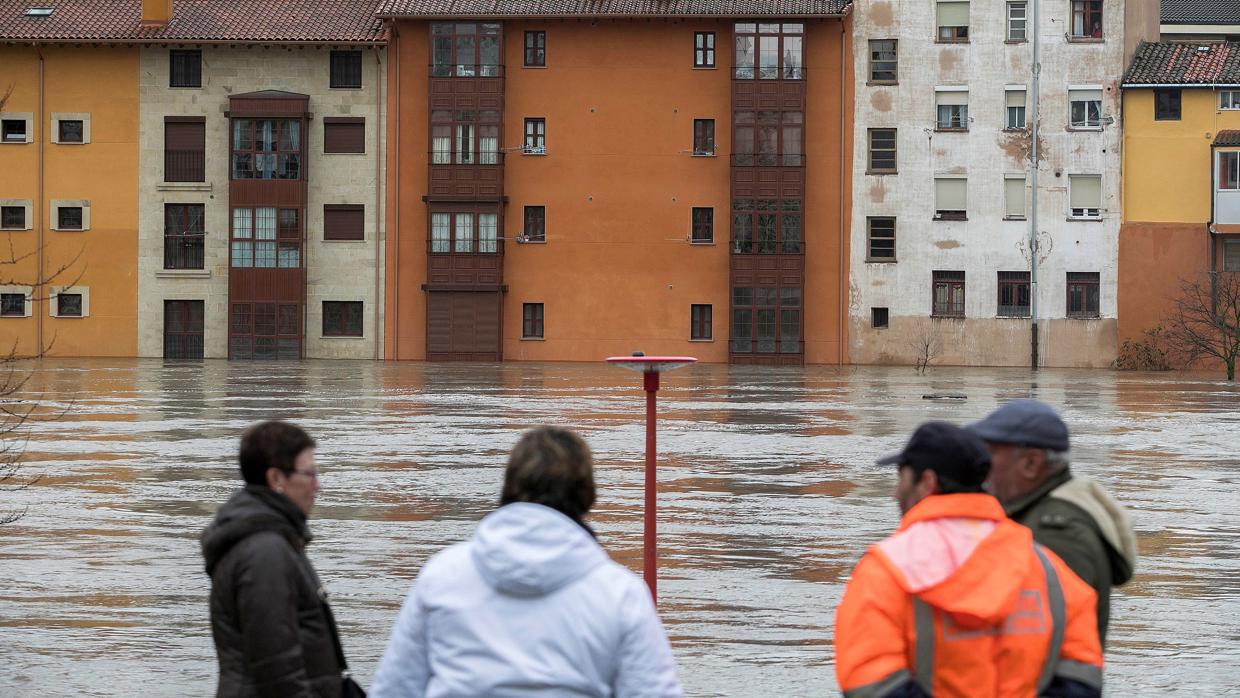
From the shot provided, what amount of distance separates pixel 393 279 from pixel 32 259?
13.3m

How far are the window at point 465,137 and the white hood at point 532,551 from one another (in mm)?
59677

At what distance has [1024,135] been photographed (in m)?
63.0

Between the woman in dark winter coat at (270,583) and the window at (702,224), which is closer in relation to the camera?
the woman in dark winter coat at (270,583)

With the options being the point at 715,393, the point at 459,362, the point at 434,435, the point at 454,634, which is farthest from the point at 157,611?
the point at 459,362

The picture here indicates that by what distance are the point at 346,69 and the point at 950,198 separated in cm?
2200

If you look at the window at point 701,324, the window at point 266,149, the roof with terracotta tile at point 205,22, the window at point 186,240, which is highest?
the roof with terracotta tile at point 205,22

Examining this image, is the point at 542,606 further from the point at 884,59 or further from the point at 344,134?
the point at 344,134

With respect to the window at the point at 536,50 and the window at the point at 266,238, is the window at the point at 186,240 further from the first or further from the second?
the window at the point at 536,50

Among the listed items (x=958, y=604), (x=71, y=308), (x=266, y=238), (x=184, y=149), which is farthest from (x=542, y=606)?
(x=71, y=308)

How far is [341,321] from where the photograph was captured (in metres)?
63.7

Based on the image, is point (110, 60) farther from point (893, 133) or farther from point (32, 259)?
point (893, 133)

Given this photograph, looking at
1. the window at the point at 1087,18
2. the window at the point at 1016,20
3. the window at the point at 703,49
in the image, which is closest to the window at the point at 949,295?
the window at the point at 1016,20

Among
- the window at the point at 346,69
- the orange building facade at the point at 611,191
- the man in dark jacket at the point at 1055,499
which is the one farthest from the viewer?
the window at the point at 346,69

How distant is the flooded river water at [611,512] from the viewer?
33.5 ft
